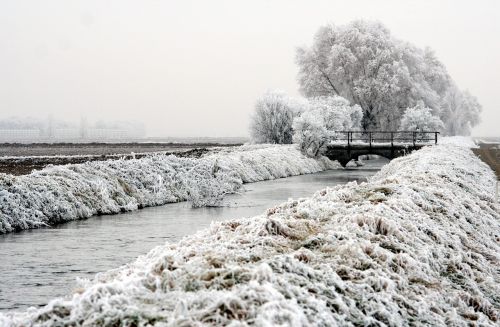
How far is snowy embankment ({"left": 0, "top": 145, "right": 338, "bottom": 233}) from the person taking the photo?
15.6 meters

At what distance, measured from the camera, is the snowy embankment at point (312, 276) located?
439 cm

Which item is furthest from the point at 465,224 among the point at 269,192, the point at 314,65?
the point at 314,65

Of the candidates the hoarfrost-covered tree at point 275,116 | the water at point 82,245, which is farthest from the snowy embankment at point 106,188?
the hoarfrost-covered tree at point 275,116

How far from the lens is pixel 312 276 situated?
5.33m

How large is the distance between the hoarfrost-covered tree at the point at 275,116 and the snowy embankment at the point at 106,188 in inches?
797

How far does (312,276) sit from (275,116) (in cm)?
4623

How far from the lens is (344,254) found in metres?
6.17

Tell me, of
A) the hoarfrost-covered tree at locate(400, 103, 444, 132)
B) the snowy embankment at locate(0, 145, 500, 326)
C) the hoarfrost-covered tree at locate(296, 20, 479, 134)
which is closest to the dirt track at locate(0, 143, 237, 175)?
the hoarfrost-covered tree at locate(296, 20, 479, 134)

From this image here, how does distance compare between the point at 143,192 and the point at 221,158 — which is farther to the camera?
the point at 221,158

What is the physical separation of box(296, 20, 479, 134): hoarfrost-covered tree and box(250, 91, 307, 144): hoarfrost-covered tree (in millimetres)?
13320

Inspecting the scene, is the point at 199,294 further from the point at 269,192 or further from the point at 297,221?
the point at 269,192

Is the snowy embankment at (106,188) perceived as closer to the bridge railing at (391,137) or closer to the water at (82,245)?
the water at (82,245)

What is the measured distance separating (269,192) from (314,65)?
145 feet

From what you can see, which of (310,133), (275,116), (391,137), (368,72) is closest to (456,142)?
(391,137)
